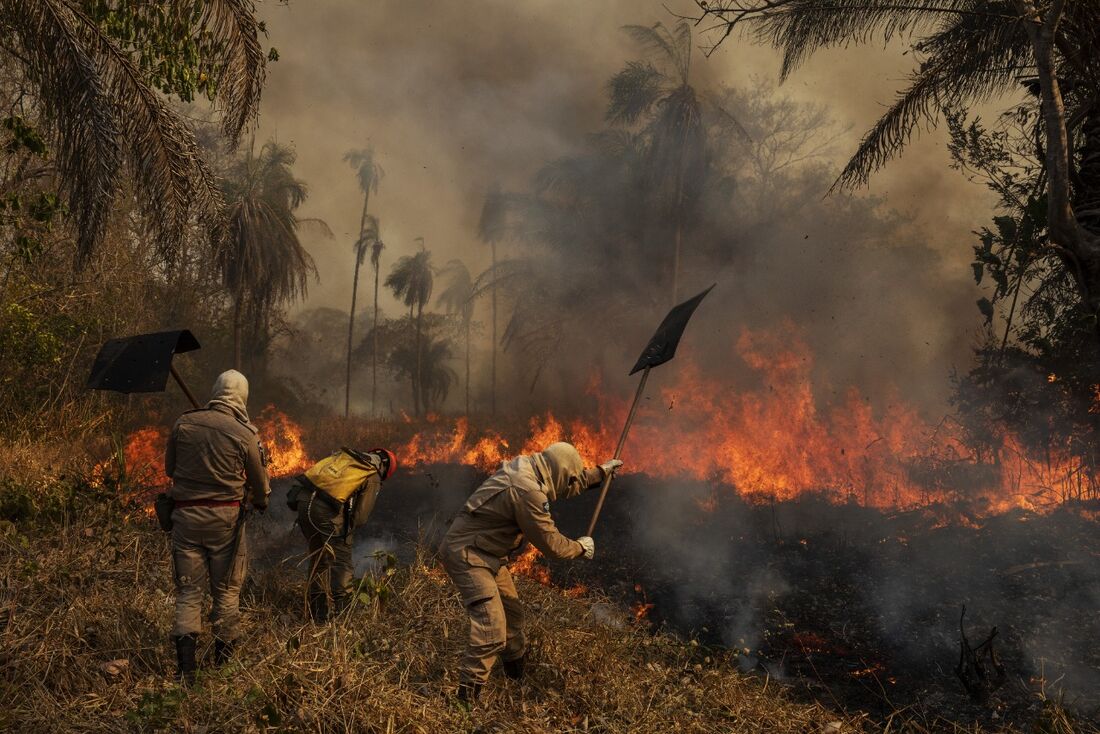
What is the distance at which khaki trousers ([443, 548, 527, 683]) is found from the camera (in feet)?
12.5

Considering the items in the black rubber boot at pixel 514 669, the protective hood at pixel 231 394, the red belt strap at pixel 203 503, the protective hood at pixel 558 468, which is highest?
the protective hood at pixel 231 394

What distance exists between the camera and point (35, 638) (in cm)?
425

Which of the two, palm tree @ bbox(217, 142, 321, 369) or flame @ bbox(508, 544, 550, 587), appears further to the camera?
palm tree @ bbox(217, 142, 321, 369)

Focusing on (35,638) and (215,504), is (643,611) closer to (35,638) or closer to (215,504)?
(215,504)

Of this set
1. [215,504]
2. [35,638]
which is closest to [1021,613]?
[215,504]

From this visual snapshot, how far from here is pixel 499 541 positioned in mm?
4035

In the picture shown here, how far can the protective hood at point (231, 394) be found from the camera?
4492mm

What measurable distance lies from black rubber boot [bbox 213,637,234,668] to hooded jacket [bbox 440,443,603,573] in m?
1.61

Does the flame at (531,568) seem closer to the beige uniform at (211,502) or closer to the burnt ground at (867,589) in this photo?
the burnt ground at (867,589)

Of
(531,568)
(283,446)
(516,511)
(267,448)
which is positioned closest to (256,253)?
(283,446)

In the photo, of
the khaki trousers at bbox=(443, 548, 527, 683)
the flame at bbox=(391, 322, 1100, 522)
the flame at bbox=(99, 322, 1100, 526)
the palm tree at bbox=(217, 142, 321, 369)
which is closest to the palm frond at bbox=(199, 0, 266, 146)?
the khaki trousers at bbox=(443, 548, 527, 683)

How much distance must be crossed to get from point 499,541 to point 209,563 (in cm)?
→ 199

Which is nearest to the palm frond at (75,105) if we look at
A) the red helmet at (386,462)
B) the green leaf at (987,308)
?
the red helmet at (386,462)

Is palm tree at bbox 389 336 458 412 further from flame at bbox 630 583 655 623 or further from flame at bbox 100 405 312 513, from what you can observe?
flame at bbox 630 583 655 623
